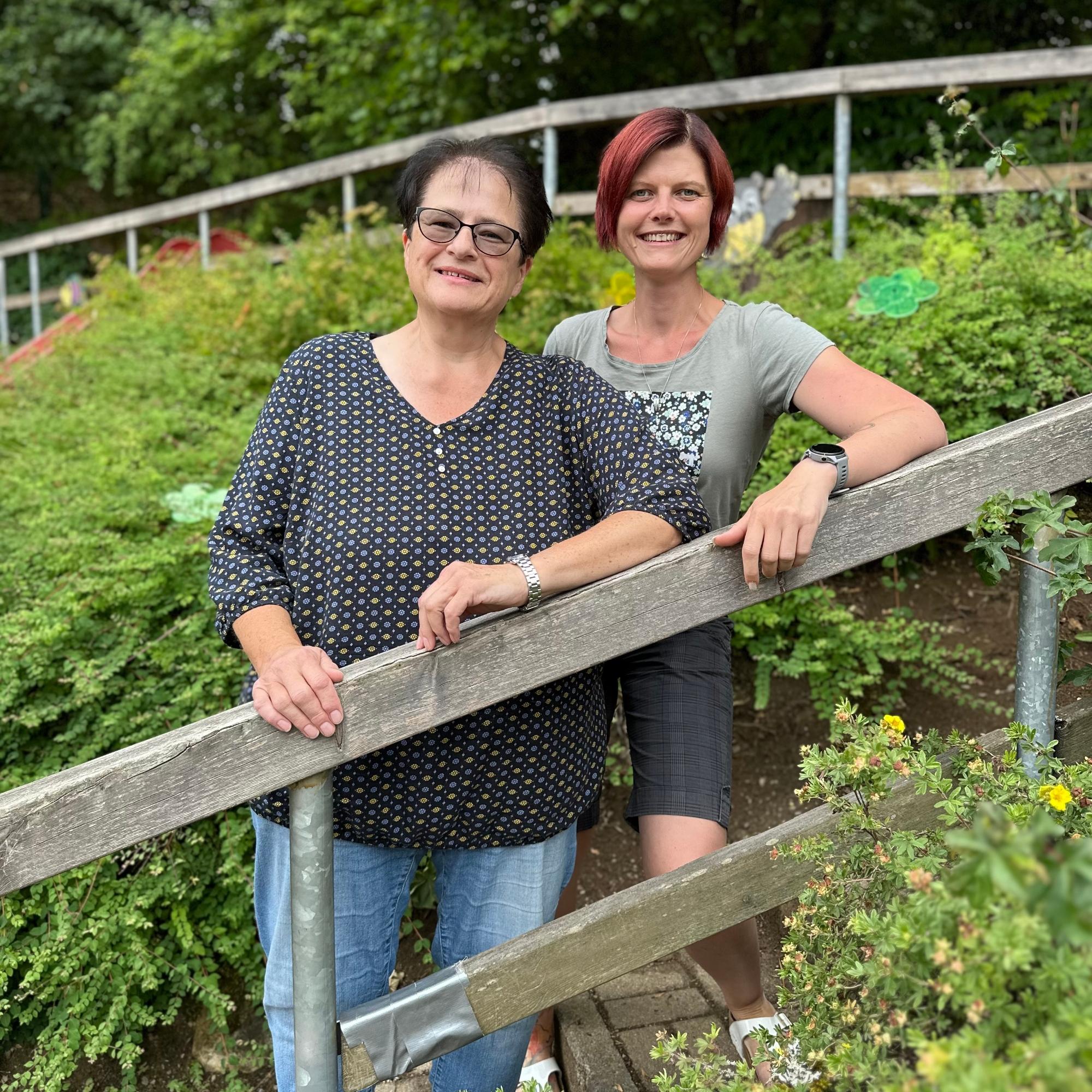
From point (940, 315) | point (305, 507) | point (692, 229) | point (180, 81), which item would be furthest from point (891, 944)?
point (180, 81)

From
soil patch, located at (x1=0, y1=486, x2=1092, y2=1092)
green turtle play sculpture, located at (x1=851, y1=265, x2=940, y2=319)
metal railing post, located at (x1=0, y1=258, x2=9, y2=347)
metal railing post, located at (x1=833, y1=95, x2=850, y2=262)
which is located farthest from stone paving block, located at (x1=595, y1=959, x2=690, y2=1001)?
metal railing post, located at (x1=0, y1=258, x2=9, y2=347)

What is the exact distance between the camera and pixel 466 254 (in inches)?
76.5

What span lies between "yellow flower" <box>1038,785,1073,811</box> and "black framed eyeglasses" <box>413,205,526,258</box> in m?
1.26

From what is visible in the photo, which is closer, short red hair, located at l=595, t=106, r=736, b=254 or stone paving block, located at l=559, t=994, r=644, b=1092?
short red hair, located at l=595, t=106, r=736, b=254

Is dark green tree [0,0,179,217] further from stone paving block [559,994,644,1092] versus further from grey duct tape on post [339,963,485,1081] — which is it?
grey duct tape on post [339,963,485,1081]

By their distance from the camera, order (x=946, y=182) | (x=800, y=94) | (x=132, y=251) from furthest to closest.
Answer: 1. (x=132, y=251)
2. (x=800, y=94)
3. (x=946, y=182)

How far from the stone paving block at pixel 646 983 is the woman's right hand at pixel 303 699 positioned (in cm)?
145

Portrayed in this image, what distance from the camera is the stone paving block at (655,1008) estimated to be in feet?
8.44

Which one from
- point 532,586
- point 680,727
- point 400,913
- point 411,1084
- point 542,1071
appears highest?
point 532,586

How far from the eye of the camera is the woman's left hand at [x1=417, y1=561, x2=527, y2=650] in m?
1.59

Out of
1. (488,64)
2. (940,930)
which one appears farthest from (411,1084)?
(488,64)

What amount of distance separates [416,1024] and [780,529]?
97 centimetres

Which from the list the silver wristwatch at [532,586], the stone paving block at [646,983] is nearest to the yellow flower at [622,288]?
the stone paving block at [646,983]

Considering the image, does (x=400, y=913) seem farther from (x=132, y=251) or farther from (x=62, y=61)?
(x=62, y=61)
